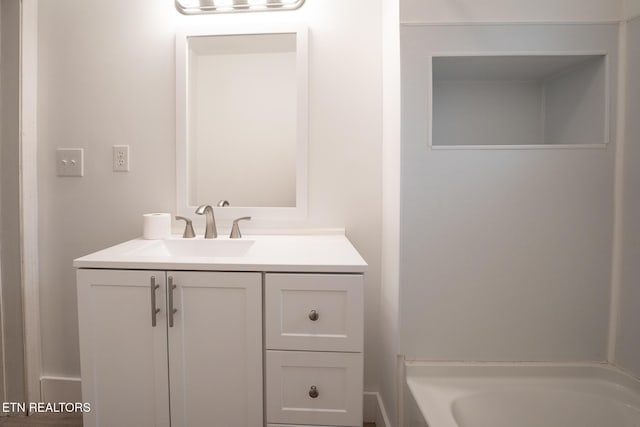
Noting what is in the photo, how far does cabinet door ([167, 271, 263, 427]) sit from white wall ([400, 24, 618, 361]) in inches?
20.4

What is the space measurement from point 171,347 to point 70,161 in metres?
1.05

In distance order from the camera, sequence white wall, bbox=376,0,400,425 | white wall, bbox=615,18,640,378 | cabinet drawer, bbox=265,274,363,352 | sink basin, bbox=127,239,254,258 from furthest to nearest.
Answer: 1. sink basin, bbox=127,239,254,258
2. white wall, bbox=376,0,400,425
3. white wall, bbox=615,18,640,378
4. cabinet drawer, bbox=265,274,363,352

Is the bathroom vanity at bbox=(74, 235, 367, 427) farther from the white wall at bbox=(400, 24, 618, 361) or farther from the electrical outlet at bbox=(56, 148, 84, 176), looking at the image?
the electrical outlet at bbox=(56, 148, 84, 176)

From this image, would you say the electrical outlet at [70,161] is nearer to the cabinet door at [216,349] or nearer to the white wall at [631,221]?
the cabinet door at [216,349]

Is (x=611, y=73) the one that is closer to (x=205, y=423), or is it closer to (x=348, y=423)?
(x=348, y=423)

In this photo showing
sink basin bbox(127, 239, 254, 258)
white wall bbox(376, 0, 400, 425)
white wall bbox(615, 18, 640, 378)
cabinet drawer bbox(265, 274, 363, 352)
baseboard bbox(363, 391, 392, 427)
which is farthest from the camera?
baseboard bbox(363, 391, 392, 427)

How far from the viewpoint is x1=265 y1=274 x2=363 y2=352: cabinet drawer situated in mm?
928

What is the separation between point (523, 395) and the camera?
1.07 metres

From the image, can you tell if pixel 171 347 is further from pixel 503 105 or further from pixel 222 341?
pixel 503 105

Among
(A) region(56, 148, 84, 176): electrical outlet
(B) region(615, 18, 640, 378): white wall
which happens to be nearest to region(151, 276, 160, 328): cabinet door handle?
(A) region(56, 148, 84, 176): electrical outlet

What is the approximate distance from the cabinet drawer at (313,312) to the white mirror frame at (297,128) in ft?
1.72

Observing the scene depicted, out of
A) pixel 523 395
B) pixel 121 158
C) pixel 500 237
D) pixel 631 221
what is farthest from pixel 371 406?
pixel 121 158

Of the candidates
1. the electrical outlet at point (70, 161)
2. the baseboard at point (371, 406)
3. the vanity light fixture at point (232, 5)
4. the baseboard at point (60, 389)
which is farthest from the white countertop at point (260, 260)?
the vanity light fixture at point (232, 5)

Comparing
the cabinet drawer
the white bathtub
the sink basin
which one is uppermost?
the sink basin
